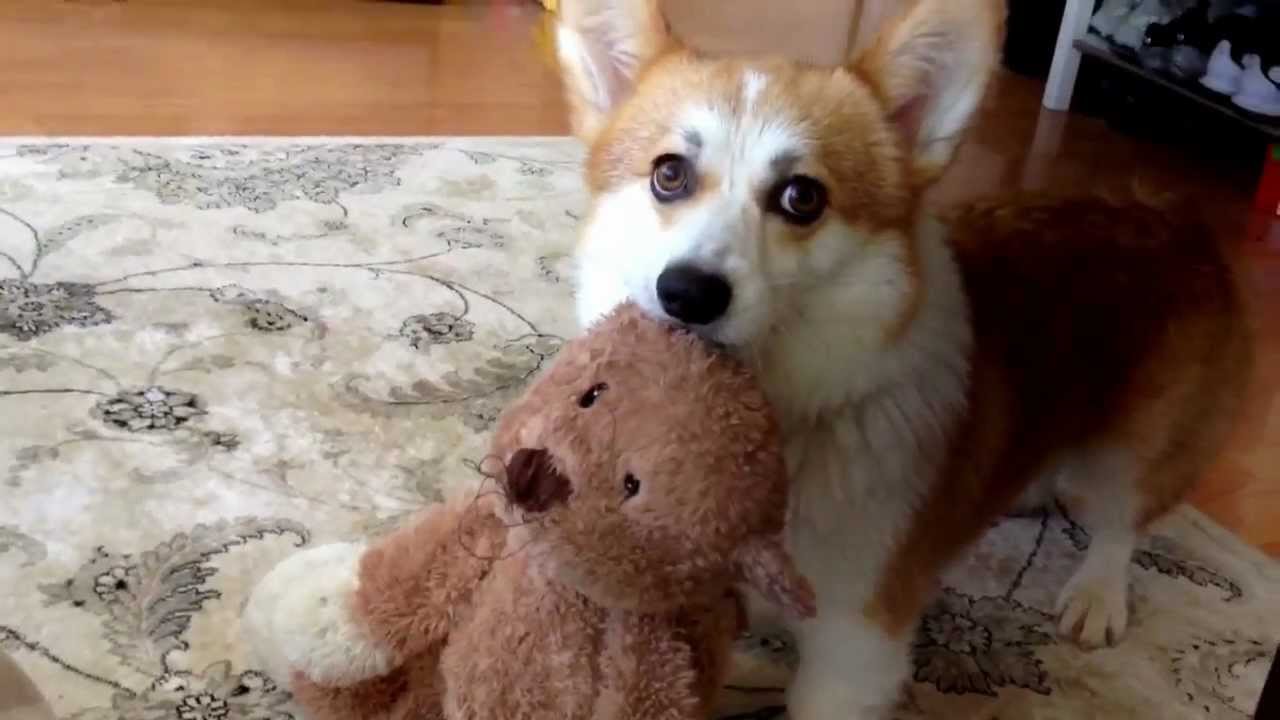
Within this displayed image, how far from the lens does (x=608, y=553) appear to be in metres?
0.84

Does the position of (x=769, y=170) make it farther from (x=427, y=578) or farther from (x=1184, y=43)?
(x=1184, y=43)

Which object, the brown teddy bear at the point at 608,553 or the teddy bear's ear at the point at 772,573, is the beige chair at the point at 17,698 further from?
the teddy bear's ear at the point at 772,573

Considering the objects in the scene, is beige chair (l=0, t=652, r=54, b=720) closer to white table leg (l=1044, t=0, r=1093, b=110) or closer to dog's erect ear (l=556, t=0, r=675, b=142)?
dog's erect ear (l=556, t=0, r=675, b=142)

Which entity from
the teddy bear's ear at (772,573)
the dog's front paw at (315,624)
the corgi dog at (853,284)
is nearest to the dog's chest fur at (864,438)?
the corgi dog at (853,284)

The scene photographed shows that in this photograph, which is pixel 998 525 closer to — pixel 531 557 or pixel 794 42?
pixel 531 557

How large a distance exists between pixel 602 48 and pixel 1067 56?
8.81 ft

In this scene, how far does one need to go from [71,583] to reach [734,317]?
2.43 feet

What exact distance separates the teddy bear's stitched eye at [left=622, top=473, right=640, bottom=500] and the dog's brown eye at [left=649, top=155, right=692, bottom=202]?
30 cm

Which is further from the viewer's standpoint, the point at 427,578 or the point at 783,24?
the point at 783,24

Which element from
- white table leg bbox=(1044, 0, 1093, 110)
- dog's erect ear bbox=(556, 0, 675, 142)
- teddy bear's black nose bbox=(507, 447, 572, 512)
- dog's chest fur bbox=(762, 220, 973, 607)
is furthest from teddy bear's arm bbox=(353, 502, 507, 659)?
white table leg bbox=(1044, 0, 1093, 110)

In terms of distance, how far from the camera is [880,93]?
1135mm

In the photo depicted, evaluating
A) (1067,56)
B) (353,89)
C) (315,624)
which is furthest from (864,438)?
(1067,56)

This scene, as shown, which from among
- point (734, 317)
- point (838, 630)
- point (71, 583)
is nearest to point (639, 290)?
point (734, 317)

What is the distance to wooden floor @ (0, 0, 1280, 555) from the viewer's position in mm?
2521
